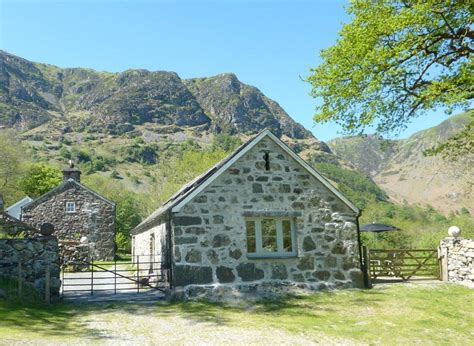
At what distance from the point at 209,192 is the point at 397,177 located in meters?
183

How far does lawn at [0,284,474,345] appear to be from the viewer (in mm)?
9414

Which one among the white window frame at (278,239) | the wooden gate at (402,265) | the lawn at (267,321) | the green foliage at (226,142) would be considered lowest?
the lawn at (267,321)

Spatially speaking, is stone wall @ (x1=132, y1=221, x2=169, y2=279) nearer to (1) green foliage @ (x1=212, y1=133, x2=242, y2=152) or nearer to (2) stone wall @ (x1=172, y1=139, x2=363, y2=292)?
(2) stone wall @ (x1=172, y1=139, x2=363, y2=292)

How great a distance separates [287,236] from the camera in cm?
1560

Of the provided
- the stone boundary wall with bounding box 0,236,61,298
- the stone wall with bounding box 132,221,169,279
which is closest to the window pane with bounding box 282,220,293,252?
the stone wall with bounding box 132,221,169,279

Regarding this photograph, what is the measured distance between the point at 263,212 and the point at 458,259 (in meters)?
8.22

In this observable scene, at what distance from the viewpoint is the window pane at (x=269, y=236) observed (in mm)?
15317

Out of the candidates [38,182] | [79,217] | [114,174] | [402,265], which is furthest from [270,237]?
[114,174]

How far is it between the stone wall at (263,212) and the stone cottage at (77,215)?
21.8 m

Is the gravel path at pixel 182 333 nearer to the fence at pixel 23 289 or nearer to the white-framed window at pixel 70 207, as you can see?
the fence at pixel 23 289

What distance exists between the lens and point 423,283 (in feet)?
55.1

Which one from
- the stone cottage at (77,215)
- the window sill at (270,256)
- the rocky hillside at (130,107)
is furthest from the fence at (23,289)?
the rocky hillside at (130,107)

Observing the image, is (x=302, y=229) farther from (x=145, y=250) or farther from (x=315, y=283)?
(x=145, y=250)

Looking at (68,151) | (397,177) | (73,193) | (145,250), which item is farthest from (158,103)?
(145,250)
